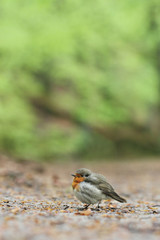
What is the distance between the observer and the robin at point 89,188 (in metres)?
5.21

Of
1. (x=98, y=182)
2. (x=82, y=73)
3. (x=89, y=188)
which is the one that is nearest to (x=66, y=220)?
(x=89, y=188)

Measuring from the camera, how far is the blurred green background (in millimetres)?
16328

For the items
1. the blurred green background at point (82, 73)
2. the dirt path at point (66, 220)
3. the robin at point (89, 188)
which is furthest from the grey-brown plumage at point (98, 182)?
the blurred green background at point (82, 73)

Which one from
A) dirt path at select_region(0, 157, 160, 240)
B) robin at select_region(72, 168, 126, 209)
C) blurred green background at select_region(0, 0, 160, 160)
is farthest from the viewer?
blurred green background at select_region(0, 0, 160, 160)

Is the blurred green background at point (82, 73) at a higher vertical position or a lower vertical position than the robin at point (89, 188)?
higher

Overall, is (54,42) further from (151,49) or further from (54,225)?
(54,225)

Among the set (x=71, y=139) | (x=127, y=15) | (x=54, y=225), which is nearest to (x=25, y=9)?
(x=127, y=15)

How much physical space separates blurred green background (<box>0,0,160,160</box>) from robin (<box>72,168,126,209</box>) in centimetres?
1004

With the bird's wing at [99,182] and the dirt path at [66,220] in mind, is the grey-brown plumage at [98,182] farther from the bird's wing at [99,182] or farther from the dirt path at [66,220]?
the dirt path at [66,220]

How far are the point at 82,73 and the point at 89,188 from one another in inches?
546

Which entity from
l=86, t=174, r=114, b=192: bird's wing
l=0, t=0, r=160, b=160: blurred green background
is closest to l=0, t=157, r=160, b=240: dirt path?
l=86, t=174, r=114, b=192: bird's wing

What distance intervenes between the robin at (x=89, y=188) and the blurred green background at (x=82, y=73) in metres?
10.0

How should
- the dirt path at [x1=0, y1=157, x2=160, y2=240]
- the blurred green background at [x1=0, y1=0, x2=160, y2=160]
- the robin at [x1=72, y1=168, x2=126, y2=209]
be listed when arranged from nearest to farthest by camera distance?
the dirt path at [x1=0, y1=157, x2=160, y2=240], the robin at [x1=72, y1=168, x2=126, y2=209], the blurred green background at [x1=0, y1=0, x2=160, y2=160]

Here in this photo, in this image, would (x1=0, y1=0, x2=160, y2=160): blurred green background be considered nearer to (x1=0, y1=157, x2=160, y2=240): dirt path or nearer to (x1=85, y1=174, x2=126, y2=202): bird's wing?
(x1=0, y1=157, x2=160, y2=240): dirt path
